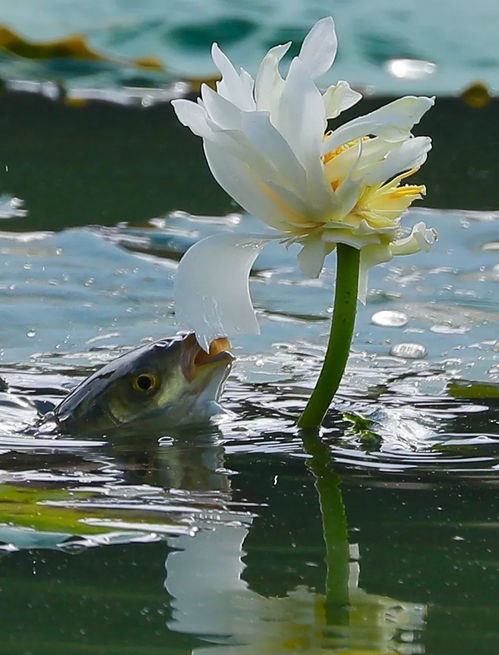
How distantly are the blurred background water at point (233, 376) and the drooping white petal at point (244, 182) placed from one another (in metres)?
0.29

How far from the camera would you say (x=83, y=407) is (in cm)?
193

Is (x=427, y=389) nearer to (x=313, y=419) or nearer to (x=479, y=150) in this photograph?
(x=313, y=419)

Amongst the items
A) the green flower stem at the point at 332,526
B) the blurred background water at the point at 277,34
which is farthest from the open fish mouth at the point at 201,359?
the blurred background water at the point at 277,34

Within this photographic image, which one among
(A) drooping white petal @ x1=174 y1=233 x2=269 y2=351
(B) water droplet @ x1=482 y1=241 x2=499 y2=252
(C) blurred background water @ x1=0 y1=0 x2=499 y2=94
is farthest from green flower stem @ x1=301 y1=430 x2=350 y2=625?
(C) blurred background water @ x1=0 y1=0 x2=499 y2=94

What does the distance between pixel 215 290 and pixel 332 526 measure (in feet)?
0.89

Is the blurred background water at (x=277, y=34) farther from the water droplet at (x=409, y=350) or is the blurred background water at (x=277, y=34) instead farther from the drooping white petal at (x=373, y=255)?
the drooping white petal at (x=373, y=255)

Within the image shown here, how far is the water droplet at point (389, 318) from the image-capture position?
240 centimetres

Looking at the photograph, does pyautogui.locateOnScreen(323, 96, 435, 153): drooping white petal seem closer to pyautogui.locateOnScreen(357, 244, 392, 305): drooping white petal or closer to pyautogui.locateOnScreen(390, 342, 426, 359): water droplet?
pyautogui.locateOnScreen(357, 244, 392, 305): drooping white petal

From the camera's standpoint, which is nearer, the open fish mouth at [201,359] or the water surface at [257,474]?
the water surface at [257,474]

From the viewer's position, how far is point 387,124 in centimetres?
145

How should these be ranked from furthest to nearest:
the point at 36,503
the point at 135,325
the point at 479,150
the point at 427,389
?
the point at 479,150 → the point at 135,325 → the point at 427,389 → the point at 36,503

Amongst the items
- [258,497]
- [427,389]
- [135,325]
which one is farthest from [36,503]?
[135,325]

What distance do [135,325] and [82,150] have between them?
1.04 m

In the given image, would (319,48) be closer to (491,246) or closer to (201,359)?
(201,359)
